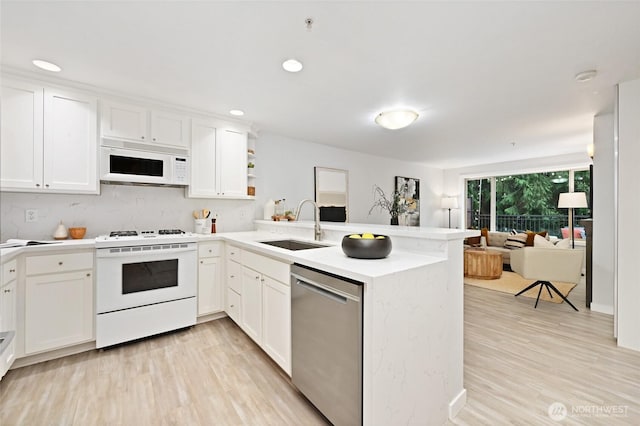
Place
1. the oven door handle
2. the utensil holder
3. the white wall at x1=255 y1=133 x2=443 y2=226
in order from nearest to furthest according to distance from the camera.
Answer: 1. the oven door handle
2. the utensil holder
3. the white wall at x1=255 y1=133 x2=443 y2=226

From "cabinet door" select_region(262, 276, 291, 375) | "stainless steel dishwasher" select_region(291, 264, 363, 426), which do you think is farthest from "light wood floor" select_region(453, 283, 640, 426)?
"cabinet door" select_region(262, 276, 291, 375)

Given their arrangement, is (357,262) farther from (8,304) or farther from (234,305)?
(8,304)

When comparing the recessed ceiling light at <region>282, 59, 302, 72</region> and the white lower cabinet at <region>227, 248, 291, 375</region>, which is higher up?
the recessed ceiling light at <region>282, 59, 302, 72</region>

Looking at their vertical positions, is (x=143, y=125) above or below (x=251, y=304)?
above

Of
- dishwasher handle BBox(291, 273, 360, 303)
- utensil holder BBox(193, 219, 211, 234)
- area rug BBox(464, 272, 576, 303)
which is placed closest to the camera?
dishwasher handle BBox(291, 273, 360, 303)

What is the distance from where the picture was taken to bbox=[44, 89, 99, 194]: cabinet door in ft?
8.06

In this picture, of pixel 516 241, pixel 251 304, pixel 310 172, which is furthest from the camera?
pixel 516 241

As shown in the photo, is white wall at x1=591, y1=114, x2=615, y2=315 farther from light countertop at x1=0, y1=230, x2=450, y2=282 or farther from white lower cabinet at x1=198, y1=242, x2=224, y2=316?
white lower cabinet at x1=198, y1=242, x2=224, y2=316

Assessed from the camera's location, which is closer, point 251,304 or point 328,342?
point 328,342

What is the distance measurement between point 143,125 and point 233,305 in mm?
2127

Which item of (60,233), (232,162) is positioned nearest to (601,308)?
(232,162)

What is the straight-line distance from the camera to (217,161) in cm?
338

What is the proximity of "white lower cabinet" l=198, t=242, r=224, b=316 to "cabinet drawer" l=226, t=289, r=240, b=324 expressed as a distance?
155mm

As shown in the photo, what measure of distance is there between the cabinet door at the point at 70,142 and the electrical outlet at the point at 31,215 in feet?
1.22
